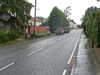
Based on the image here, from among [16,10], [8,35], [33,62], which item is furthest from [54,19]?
[33,62]

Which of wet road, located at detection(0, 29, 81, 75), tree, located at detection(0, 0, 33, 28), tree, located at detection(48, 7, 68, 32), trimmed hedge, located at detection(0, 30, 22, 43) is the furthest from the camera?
tree, located at detection(48, 7, 68, 32)

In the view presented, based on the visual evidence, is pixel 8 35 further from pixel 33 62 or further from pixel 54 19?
pixel 54 19

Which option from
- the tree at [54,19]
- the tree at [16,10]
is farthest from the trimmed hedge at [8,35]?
the tree at [54,19]

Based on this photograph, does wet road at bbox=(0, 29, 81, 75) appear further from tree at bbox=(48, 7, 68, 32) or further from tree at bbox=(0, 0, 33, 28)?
tree at bbox=(48, 7, 68, 32)

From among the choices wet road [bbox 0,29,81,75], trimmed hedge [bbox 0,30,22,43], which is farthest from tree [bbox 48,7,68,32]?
wet road [bbox 0,29,81,75]

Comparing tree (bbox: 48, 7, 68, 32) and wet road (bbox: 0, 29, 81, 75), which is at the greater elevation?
tree (bbox: 48, 7, 68, 32)

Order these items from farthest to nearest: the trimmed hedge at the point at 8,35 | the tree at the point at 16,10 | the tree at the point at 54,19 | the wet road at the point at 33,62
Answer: the tree at the point at 54,19 → the tree at the point at 16,10 → the trimmed hedge at the point at 8,35 → the wet road at the point at 33,62

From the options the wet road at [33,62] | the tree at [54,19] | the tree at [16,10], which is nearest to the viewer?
the wet road at [33,62]

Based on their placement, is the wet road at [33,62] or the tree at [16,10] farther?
the tree at [16,10]

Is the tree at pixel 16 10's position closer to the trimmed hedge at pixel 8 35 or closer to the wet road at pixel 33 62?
the trimmed hedge at pixel 8 35

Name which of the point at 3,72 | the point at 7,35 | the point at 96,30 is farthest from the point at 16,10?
the point at 3,72

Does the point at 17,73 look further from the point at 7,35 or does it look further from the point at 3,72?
the point at 7,35

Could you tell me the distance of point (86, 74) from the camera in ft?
41.5

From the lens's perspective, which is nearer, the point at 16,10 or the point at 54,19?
the point at 16,10
